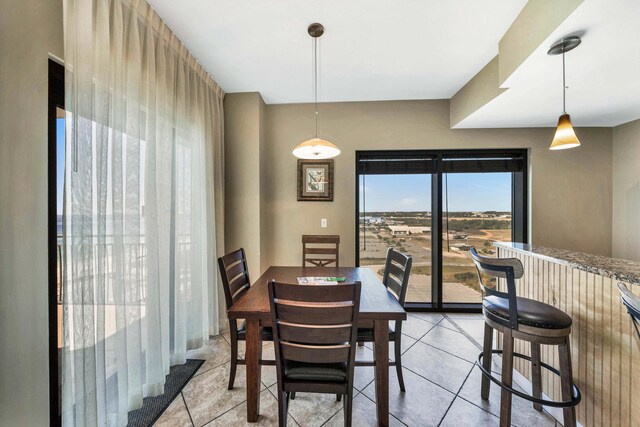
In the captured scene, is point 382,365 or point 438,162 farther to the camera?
point 438,162

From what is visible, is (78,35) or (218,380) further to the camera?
(218,380)

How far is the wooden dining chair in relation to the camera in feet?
4.02

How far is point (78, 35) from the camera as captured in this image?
4.31ft

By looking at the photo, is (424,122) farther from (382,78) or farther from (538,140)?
(538,140)

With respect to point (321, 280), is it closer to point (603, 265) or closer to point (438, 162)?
point (603, 265)

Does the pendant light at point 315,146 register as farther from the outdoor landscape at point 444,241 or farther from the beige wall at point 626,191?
the beige wall at point 626,191

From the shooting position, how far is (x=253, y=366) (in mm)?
1573

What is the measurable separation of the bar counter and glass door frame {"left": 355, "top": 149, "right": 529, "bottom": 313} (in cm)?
160

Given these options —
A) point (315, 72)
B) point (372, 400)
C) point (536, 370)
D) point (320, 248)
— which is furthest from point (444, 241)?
point (315, 72)

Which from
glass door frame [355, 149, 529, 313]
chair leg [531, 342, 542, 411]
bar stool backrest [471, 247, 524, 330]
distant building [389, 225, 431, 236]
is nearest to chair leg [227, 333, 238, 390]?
bar stool backrest [471, 247, 524, 330]

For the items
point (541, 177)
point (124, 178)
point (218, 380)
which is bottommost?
point (218, 380)

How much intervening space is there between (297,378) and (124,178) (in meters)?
1.60

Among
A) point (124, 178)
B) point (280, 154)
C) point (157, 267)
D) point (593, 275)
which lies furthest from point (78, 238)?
point (593, 275)

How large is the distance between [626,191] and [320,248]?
368 centimetres
